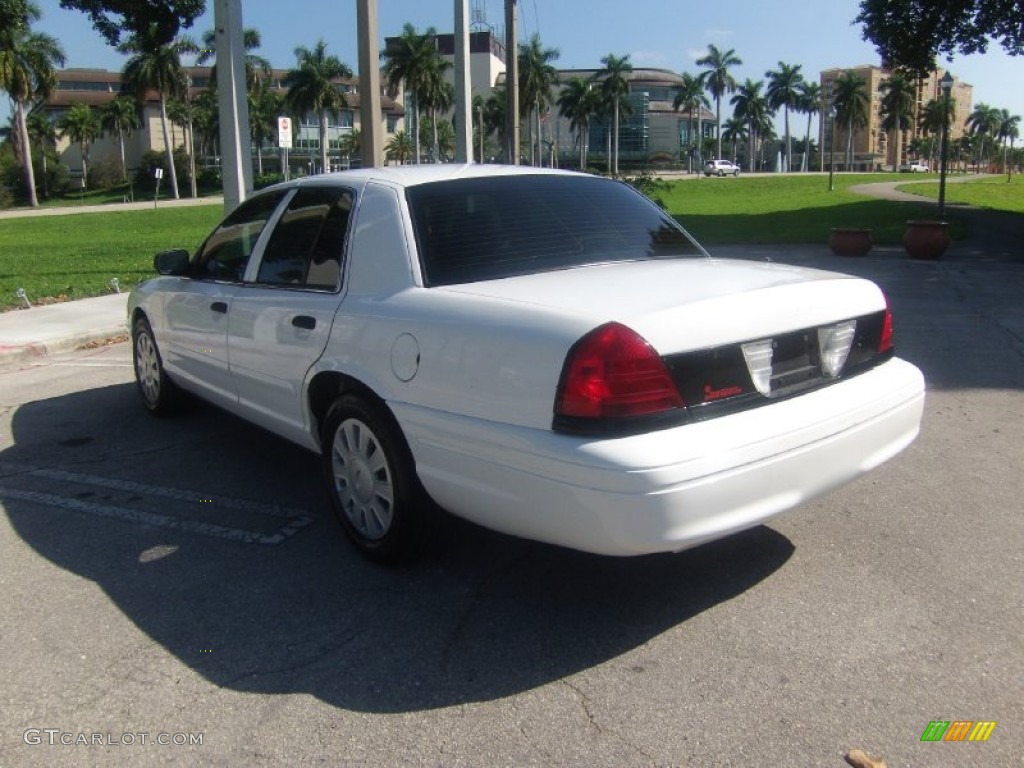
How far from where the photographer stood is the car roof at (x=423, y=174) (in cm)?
427

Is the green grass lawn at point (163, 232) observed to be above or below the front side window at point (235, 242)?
below

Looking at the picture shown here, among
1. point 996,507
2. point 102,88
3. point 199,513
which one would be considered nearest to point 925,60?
point 996,507

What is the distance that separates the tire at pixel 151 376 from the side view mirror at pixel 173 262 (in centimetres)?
65

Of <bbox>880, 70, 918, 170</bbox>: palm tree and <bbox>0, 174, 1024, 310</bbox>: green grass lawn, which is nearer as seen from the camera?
<bbox>0, 174, 1024, 310</bbox>: green grass lawn

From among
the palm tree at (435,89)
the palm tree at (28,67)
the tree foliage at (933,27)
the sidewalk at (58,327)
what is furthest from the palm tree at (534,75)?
the sidewalk at (58,327)

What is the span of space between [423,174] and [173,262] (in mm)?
2136

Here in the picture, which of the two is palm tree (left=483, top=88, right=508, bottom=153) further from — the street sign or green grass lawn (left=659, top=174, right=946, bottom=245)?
the street sign

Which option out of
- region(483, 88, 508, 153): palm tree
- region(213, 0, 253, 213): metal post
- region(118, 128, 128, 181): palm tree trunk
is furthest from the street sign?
region(118, 128, 128, 181): palm tree trunk

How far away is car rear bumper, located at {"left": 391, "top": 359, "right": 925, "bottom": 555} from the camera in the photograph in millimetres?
2947

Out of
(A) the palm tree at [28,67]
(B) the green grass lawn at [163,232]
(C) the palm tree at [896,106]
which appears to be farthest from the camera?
(C) the palm tree at [896,106]

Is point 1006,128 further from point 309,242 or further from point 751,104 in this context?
point 309,242

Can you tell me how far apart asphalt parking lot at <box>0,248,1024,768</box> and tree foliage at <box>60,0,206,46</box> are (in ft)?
32.5

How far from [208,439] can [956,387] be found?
5558 mm

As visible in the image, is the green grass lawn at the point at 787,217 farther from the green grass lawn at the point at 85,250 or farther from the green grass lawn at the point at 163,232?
the green grass lawn at the point at 85,250
